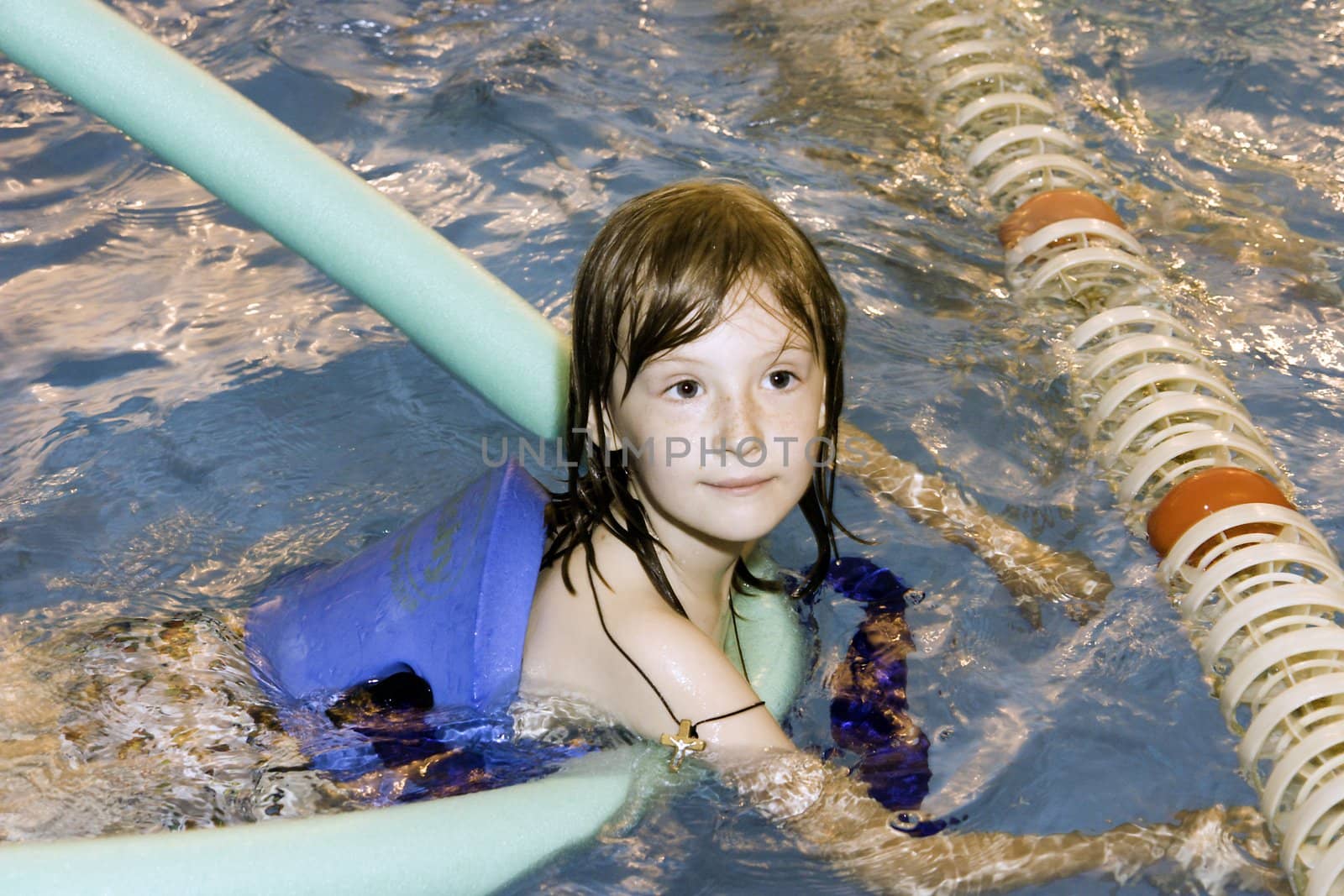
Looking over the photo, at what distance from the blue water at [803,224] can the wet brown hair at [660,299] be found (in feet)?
1.33

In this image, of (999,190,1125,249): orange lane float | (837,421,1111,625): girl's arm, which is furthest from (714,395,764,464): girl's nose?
(999,190,1125,249): orange lane float

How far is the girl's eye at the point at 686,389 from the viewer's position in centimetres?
169

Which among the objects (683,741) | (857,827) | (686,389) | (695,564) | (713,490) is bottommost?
(857,827)

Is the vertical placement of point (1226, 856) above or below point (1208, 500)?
below

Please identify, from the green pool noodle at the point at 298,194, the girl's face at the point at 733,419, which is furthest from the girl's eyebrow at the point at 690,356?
the green pool noodle at the point at 298,194

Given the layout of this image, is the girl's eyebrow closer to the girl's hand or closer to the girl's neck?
the girl's neck

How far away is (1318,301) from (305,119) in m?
2.49

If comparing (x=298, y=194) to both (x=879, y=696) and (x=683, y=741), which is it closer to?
(x=683, y=741)

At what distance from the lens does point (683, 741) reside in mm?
1684

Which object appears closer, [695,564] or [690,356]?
[690,356]

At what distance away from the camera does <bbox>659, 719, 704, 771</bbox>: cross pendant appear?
1.68m

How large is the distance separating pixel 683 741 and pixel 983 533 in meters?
0.79

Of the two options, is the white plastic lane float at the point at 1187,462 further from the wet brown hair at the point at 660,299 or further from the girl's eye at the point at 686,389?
the girl's eye at the point at 686,389

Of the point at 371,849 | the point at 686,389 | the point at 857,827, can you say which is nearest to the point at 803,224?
the point at 686,389
